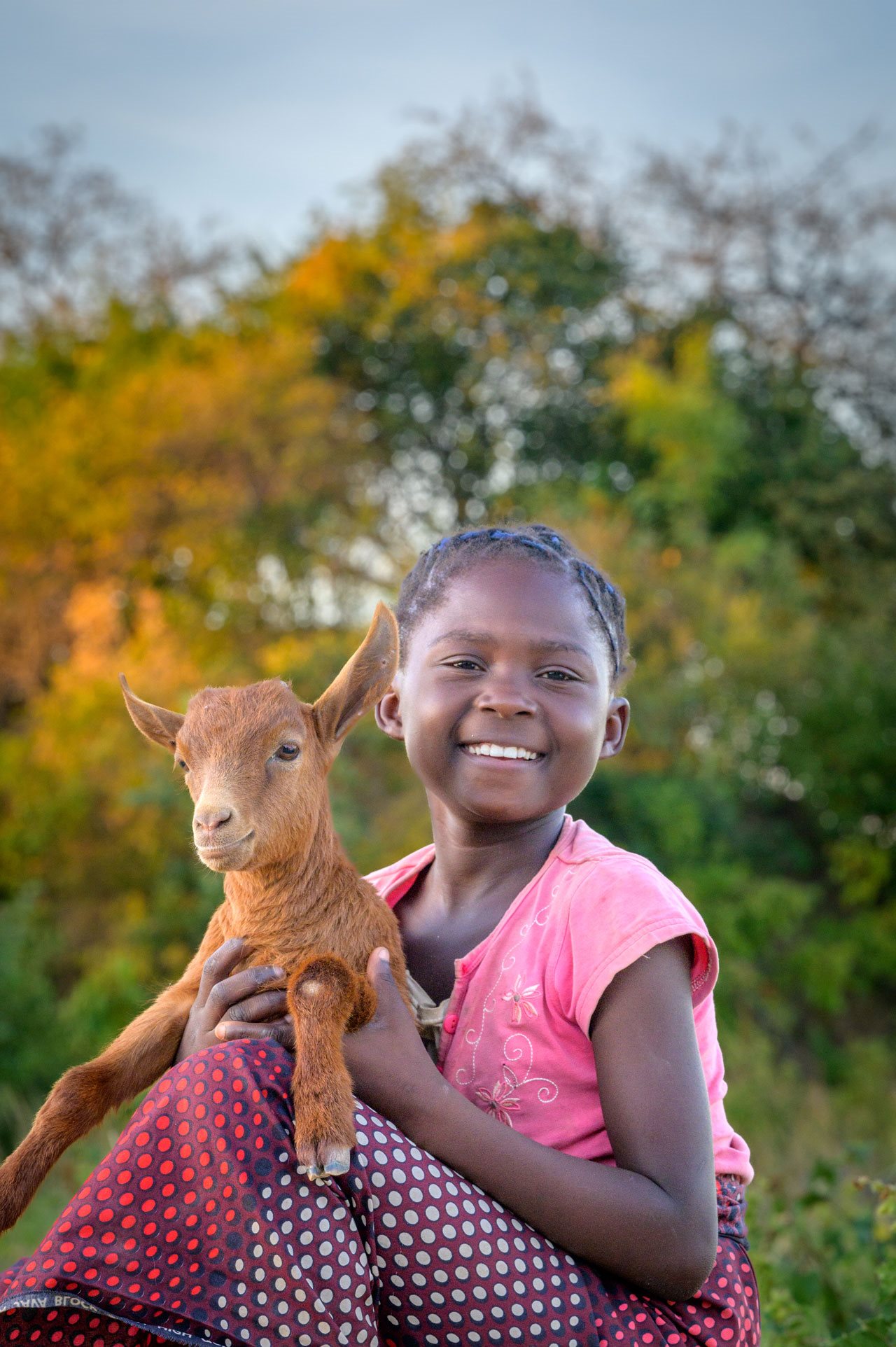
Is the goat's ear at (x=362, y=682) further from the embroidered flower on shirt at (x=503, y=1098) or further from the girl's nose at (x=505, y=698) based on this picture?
the embroidered flower on shirt at (x=503, y=1098)

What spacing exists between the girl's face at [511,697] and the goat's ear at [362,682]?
0.62ft

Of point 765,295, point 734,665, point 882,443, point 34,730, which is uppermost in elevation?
point 765,295

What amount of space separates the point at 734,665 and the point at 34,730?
652cm

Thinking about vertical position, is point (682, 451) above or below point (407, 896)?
above

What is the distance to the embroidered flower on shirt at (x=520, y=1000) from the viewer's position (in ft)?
7.26

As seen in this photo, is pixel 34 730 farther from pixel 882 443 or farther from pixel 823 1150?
pixel 882 443

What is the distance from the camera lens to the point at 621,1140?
203cm

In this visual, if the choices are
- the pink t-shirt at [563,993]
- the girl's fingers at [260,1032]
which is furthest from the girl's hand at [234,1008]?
the pink t-shirt at [563,993]

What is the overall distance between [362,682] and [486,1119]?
81 cm

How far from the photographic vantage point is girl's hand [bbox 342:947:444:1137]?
201cm

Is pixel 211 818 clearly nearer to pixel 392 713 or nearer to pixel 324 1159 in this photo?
pixel 324 1159

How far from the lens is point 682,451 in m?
13.0

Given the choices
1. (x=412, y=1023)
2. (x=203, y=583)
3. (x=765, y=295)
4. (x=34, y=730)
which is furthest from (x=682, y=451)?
(x=412, y=1023)

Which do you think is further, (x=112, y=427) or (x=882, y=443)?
(x=882, y=443)
